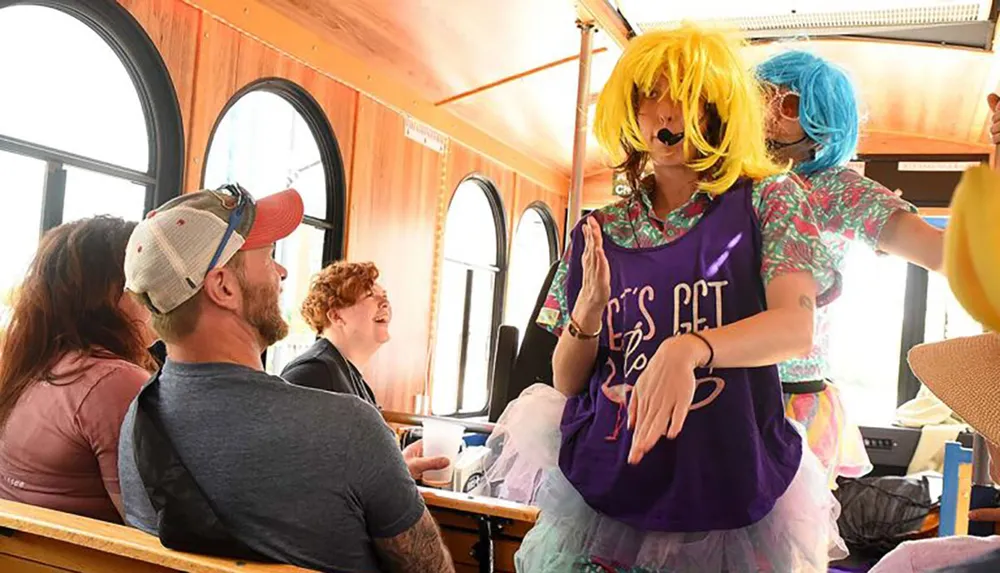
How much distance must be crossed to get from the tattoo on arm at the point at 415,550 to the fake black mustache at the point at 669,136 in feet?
2.29

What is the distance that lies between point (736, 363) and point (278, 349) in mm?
3901

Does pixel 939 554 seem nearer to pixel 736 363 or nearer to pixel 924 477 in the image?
pixel 736 363

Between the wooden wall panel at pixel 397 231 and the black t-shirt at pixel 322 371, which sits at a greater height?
the wooden wall panel at pixel 397 231

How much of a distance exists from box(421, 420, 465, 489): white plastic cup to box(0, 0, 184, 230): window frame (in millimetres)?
1789

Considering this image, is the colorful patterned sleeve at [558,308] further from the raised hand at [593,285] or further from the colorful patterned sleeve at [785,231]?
the colorful patterned sleeve at [785,231]

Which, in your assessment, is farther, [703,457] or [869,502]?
[869,502]

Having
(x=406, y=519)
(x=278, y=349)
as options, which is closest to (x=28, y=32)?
(x=278, y=349)

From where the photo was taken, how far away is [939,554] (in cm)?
77

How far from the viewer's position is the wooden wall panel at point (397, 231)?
5.03 m

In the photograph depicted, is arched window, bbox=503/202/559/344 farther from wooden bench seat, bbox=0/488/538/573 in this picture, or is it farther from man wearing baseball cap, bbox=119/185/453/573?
wooden bench seat, bbox=0/488/538/573

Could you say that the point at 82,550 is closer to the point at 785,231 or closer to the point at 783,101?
the point at 785,231

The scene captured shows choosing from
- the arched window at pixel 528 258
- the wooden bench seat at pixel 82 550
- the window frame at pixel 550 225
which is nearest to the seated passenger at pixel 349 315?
the wooden bench seat at pixel 82 550

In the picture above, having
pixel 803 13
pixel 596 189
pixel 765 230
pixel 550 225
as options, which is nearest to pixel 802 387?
pixel 765 230

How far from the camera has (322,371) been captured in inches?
104
